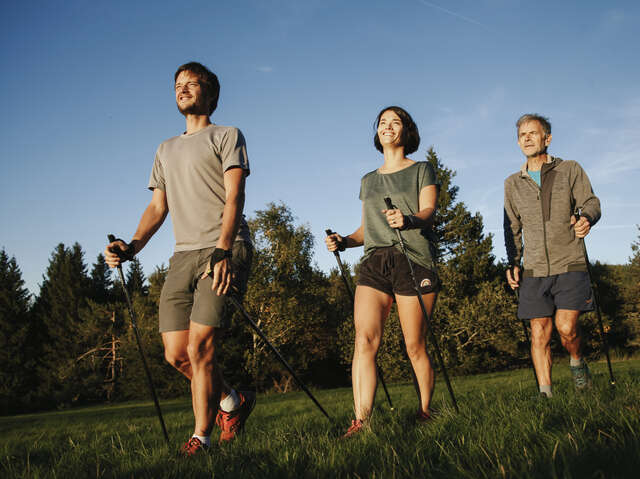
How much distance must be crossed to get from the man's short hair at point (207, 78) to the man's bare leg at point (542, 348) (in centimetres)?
358

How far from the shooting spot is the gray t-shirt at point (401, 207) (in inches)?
157

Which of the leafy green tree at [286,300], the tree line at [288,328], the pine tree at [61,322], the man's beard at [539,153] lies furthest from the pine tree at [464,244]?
the pine tree at [61,322]

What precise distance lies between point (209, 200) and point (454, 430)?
2.32 metres

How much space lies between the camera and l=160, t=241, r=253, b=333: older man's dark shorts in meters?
3.53

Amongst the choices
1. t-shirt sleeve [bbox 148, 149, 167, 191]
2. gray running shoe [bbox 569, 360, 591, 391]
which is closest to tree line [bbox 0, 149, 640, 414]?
gray running shoe [bbox 569, 360, 591, 391]

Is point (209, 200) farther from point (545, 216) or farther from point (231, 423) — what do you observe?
point (545, 216)

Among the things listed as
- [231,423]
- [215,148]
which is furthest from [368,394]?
[215,148]

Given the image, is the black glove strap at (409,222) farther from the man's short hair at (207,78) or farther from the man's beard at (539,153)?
the man's beard at (539,153)

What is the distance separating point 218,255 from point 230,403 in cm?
135

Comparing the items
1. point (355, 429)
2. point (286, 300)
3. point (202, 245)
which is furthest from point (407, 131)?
point (286, 300)

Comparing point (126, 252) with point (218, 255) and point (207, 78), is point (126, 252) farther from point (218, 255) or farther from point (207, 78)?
point (207, 78)

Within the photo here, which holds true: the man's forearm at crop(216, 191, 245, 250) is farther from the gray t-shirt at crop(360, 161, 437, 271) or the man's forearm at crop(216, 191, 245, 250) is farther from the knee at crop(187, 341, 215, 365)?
the gray t-shirt at crop(360, 161, 437, 271)

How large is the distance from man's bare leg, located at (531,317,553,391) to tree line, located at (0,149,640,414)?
23856mm

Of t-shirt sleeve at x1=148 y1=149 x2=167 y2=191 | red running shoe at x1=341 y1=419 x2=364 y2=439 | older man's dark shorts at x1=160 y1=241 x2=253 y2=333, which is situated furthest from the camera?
t-shirt sleeve at x1=148 y1=149 x2=167 y2=191
